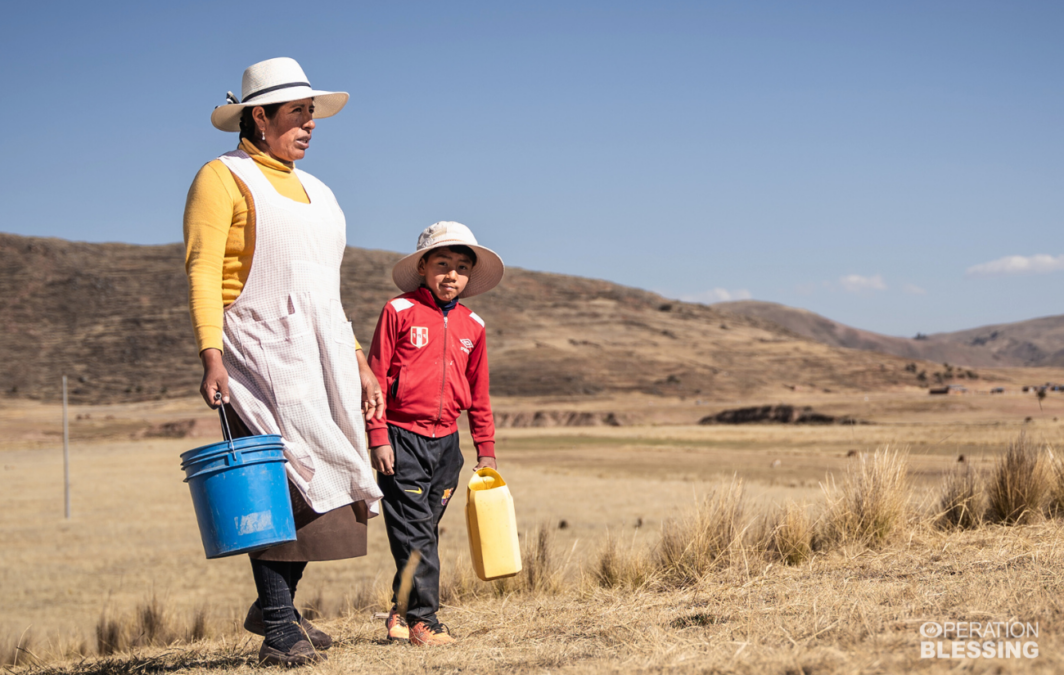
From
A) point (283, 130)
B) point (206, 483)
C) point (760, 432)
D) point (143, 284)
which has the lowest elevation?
point (760, 432)

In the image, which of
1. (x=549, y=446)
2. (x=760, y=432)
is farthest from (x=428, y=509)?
(x=760, y=432)

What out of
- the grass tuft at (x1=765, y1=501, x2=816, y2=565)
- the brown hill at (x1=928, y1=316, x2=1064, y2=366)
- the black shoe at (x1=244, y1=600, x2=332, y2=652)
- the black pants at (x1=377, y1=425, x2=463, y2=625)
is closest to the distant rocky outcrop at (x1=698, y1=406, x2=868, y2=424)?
the grass tuft at (x1=765, y1=501, x2=816, y2=565)

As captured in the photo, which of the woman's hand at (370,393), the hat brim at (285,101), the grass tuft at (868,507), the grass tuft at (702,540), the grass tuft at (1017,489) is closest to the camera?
the hat brim at (285,101)

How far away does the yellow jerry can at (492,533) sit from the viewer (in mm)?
4102

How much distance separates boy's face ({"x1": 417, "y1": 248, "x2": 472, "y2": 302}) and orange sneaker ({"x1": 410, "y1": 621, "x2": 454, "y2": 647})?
156 centimetres

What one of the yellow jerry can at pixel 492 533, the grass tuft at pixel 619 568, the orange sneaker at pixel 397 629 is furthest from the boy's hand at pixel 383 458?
the grass tuft at pixel 619 568

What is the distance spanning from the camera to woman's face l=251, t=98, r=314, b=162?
12.2 feet

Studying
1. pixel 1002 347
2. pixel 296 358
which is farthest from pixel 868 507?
pixel 1002 347

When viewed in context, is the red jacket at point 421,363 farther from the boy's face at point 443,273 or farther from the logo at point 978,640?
the logo at point 978,640

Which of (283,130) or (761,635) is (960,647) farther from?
(283,130)

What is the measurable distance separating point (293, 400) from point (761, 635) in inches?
77.7

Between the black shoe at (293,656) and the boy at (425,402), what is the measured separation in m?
0.55

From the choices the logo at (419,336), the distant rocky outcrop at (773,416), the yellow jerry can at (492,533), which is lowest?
the distant rocky outcrop at (773,416)

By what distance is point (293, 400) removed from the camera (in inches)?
138
